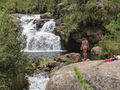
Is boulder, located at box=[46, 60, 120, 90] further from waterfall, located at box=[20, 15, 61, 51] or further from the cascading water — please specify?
waterfall, located at box=[20, 15, 61, 51]

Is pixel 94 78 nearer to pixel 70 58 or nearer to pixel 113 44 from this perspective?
pixel 113 44

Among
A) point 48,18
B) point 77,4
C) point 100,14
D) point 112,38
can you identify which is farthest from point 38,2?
point 112,38

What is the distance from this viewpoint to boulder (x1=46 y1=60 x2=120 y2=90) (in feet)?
17.1

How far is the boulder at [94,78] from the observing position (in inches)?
205

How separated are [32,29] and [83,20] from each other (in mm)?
6118

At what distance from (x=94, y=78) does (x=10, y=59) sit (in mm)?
4266

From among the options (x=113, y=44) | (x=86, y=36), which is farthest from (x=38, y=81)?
(x=86, y=36)

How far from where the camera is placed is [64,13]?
25.1 m

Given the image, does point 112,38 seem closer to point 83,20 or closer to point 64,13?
point 83,20

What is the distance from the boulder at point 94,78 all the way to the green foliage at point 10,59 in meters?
2.90

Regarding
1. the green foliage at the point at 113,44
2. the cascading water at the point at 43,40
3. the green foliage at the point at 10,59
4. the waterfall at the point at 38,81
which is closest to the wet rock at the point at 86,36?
the cascading water at the point at 43,40

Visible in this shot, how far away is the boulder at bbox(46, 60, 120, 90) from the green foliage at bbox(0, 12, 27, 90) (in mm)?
2901

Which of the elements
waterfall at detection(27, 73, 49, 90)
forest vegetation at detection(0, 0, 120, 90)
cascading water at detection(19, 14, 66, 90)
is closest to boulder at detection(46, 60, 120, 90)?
forest vegetation at detection(0, 0, 120, 90)

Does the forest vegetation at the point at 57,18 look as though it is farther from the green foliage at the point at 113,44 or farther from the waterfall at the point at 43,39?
the waterfall at the point at 43,39
